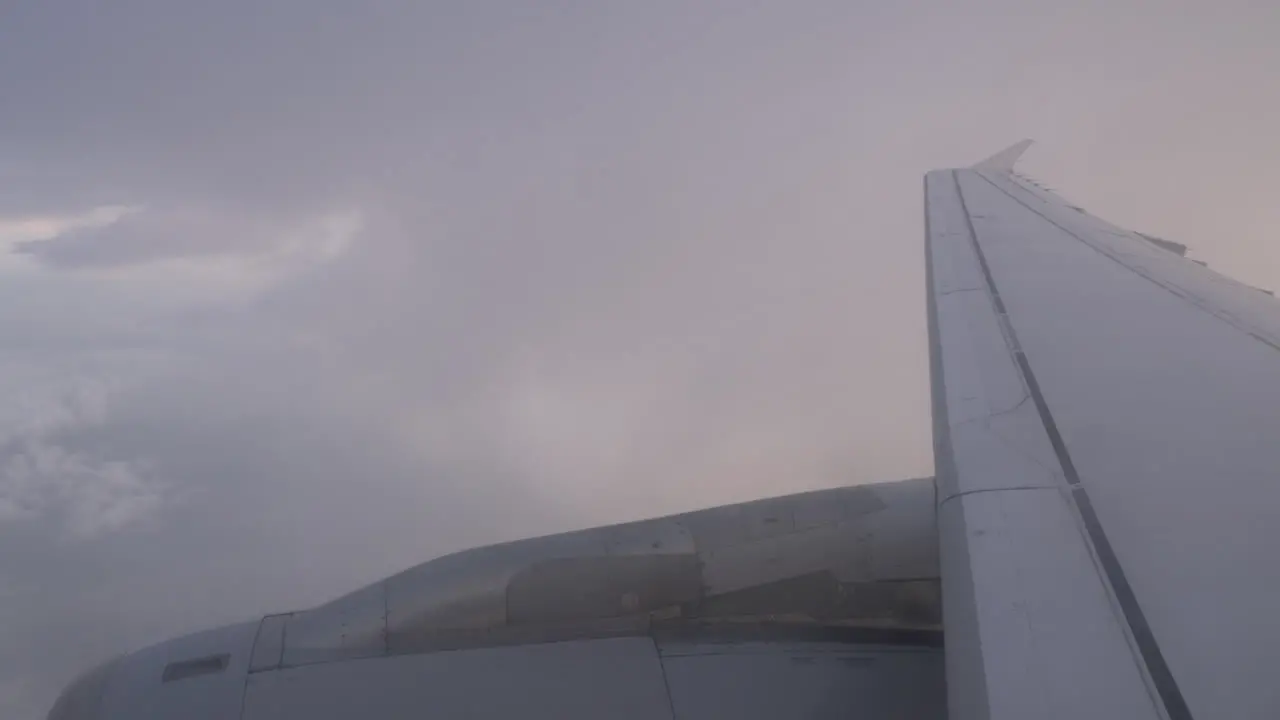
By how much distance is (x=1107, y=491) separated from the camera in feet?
9.91

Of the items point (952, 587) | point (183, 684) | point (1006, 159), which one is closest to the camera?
point (952, 587)

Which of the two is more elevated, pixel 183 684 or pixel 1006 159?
pixel 1006 159

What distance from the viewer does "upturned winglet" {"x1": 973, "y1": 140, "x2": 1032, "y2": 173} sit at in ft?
33.2

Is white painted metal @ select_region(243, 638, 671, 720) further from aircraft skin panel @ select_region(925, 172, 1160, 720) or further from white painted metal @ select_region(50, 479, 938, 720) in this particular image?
aircraft skin panel @ select_region(925, 172, 1160, 720)

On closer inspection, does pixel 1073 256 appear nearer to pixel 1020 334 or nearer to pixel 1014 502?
pixel 1020 334

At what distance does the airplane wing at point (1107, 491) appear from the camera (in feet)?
7.10

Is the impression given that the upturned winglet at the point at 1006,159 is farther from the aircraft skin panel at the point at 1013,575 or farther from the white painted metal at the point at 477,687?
the white painted metal at the point at 477,687

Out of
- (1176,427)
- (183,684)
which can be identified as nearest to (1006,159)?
(1176,427)

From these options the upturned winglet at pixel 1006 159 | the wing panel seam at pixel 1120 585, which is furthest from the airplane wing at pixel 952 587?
the upturned winglet at pixel 1006 159

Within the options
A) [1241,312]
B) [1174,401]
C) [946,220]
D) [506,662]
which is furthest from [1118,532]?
[946,220]

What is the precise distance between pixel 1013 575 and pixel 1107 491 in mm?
618

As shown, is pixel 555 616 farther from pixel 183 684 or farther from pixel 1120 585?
pixel 1120 585

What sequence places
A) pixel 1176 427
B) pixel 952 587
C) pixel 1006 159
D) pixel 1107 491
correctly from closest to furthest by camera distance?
pixel 952 587
pixel 1107 491
pixel 1176 427
pixel 1006 159

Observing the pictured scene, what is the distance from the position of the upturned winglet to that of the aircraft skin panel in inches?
246
